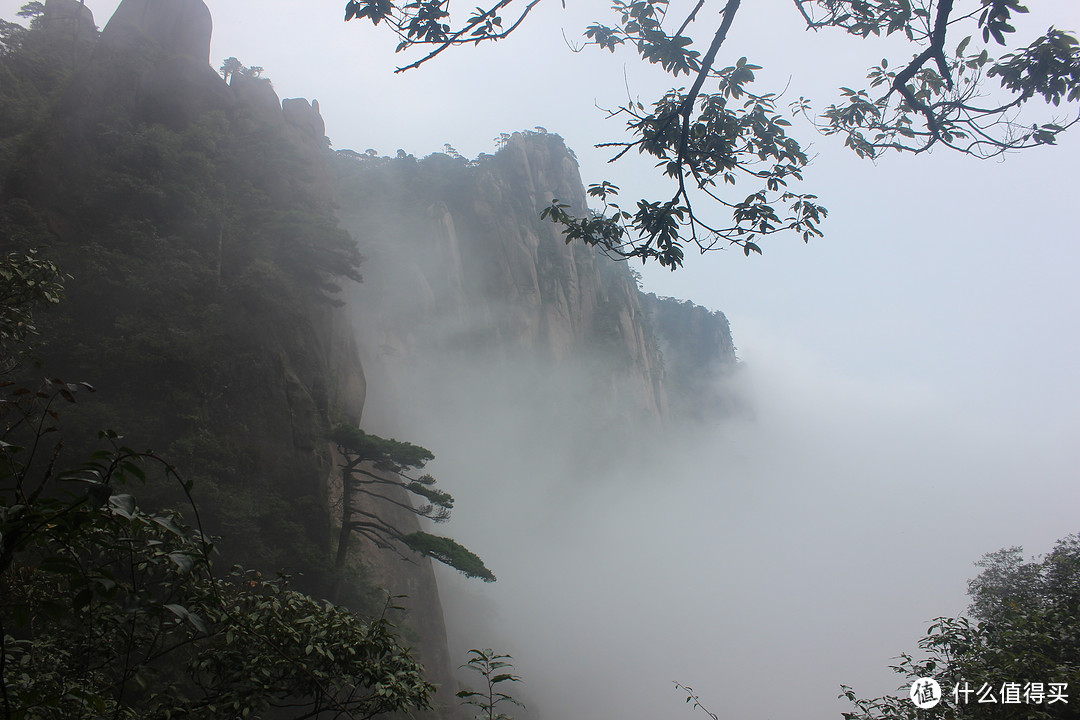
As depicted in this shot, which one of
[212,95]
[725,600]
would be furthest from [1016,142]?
[725,600]

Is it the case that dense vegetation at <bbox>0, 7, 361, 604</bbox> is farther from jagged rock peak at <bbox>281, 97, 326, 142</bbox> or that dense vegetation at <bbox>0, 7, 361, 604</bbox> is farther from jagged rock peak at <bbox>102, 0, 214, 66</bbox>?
jagged rock peak at <bbox>281, 97, 326, 142</bbox>

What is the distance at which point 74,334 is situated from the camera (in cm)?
Result: 1061

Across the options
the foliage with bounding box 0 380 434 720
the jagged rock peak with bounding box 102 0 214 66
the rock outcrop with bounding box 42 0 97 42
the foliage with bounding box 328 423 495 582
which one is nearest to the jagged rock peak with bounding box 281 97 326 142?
the jagged rock peak with bounding box 102 0 214 66

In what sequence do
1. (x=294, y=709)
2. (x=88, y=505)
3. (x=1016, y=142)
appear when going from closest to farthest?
(x=88, y=505), (x=1016, y=142), (x=294, y=709)

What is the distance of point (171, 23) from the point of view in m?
17.5

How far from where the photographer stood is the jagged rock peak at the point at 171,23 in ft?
55.8

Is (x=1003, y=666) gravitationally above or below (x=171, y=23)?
below

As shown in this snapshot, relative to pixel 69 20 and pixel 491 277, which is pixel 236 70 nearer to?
pixel 69 20

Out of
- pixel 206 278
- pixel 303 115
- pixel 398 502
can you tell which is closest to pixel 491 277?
pixel 303 115

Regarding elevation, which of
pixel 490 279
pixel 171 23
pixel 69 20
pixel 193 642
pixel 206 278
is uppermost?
pixel 490 279

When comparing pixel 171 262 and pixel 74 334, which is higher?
pixel 171 262

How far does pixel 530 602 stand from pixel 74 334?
91.6 ft

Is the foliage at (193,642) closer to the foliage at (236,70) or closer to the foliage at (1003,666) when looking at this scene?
the foliage at (1003,666)

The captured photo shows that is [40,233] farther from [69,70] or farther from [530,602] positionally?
[530,602]
